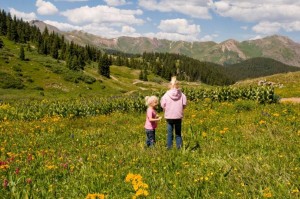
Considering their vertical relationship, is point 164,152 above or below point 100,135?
above

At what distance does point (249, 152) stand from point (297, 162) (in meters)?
1.68

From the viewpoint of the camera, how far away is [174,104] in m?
11.7

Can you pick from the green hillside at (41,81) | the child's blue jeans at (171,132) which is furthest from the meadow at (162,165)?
the green hillside at (41,81)

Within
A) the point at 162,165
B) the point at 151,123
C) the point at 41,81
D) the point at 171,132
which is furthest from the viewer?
the point at 41,81

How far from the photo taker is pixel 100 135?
15.8 metres

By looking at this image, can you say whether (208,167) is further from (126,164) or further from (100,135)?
(100,135)

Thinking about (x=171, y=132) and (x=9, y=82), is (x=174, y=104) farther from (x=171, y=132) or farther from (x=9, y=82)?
(x=9, y=82)

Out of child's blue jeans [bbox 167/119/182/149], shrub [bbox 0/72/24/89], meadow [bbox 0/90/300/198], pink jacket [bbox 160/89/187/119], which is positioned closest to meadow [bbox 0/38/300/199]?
meadow [bbox 0/90/300/198]

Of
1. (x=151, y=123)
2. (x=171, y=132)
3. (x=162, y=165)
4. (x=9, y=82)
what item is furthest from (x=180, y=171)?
(x=9, y=82)

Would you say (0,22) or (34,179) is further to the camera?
(0,22)

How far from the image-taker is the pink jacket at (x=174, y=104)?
1159 cm

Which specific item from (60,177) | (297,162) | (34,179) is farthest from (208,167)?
(34,179)

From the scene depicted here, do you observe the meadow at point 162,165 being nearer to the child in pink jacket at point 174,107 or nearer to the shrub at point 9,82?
the child in pink jacket at point 174,107

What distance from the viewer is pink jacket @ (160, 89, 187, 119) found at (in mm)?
11586
